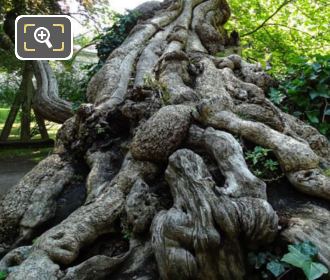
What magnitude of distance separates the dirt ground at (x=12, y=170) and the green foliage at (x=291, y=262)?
565cm

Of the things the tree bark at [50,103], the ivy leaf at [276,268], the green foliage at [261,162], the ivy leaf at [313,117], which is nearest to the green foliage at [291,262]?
the ivy leaf at [276,268]

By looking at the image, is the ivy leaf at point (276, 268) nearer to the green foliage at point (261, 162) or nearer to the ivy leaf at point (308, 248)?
the ivy leaf at point (308, 248)

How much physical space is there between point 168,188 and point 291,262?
1.10 meters

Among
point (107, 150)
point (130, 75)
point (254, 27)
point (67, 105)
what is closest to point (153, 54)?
point (130, 75)

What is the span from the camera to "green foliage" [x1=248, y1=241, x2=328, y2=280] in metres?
1.77

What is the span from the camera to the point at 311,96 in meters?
3.85

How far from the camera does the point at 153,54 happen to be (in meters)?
5.16

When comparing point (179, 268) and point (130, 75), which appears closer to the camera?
point (179, 268)

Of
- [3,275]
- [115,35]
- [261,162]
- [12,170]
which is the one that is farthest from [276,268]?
[12,170]

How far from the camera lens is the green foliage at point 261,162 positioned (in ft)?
8.59

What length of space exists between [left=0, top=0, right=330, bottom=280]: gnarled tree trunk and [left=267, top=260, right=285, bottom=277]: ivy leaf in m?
0.13

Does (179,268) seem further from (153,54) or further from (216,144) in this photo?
(153,54)

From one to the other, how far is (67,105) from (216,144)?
12.5ft

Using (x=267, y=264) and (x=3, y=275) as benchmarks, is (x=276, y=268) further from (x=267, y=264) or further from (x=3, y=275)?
(x=3, y=275)
